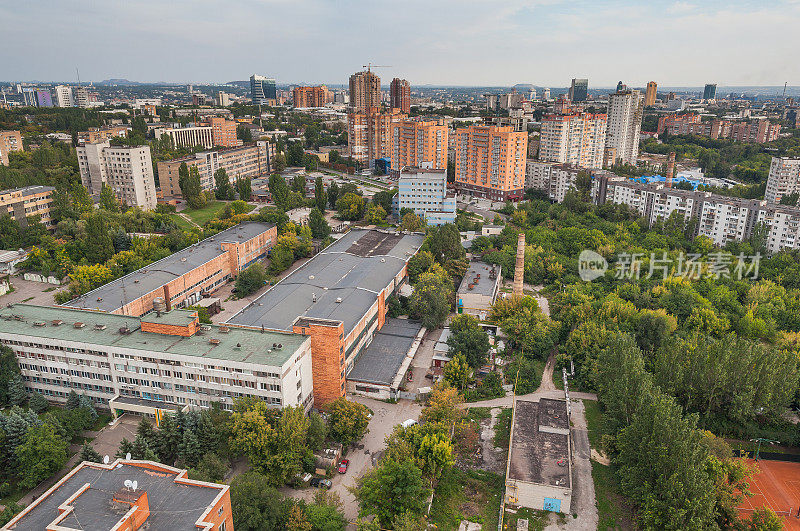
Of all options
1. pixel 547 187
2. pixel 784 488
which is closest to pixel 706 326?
pixel 784 488

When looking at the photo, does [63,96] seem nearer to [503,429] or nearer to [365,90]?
[365,90]

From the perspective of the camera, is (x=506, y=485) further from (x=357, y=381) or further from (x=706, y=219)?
(x=706, y=219)

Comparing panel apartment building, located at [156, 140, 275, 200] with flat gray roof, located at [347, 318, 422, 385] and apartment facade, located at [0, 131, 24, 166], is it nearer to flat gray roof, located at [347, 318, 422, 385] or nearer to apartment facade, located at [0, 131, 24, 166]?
apartment facade, located at [0, 131, 24, 166]

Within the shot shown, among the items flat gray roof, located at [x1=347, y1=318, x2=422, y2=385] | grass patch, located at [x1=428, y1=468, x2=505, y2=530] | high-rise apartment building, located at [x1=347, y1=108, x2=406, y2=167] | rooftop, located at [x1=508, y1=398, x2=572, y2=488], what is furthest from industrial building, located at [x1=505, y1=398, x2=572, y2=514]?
high-rise apartment building, located at [x1=347, y1=108, x2=406, y2=167]

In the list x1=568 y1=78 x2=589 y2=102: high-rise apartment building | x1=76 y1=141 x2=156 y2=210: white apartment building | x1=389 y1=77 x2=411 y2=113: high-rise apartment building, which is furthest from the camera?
x1=568 y1=78 x2=589 y2=102: high-rise apartment building

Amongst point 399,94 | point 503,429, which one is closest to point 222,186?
point 503,429

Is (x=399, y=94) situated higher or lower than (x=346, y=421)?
higher

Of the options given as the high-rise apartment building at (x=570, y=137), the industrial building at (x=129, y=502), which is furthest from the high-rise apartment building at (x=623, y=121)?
the industrial building at (x=129, y=502)
